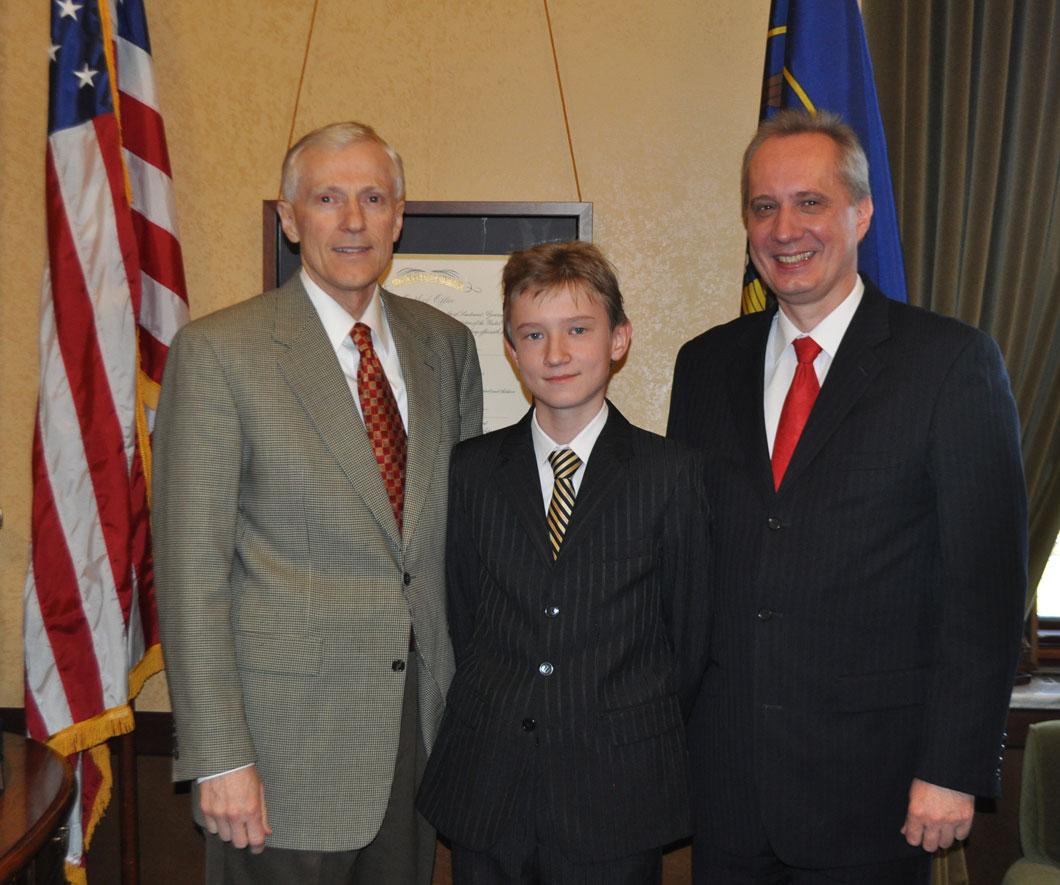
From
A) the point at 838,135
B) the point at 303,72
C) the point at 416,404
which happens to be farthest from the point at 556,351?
the point at 303,72

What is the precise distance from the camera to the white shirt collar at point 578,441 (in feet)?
6.64

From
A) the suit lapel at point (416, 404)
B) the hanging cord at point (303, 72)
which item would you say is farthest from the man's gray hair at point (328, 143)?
the hanging cord at point (303, 72)

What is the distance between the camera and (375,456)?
203 cm

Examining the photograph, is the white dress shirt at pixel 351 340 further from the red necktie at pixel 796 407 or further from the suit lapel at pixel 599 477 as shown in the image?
the red necktie at pixel 796 407

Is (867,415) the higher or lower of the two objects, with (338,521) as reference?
higher

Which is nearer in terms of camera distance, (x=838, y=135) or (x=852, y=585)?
(x=852, y=585)

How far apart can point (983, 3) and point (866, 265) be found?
3.27 feet

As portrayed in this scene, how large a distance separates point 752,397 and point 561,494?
492 millimetres

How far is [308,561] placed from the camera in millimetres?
1971

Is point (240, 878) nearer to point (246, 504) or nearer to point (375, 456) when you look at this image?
point (246, 504)

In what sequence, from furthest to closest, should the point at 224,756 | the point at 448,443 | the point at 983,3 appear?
the point at 983,3 < the point at 448,443 < the point at 224,756

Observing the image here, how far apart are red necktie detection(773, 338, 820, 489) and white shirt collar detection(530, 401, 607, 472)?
37 cm

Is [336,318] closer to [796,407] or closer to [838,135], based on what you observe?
[796,407]

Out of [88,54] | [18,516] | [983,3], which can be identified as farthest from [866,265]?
[18,516]
